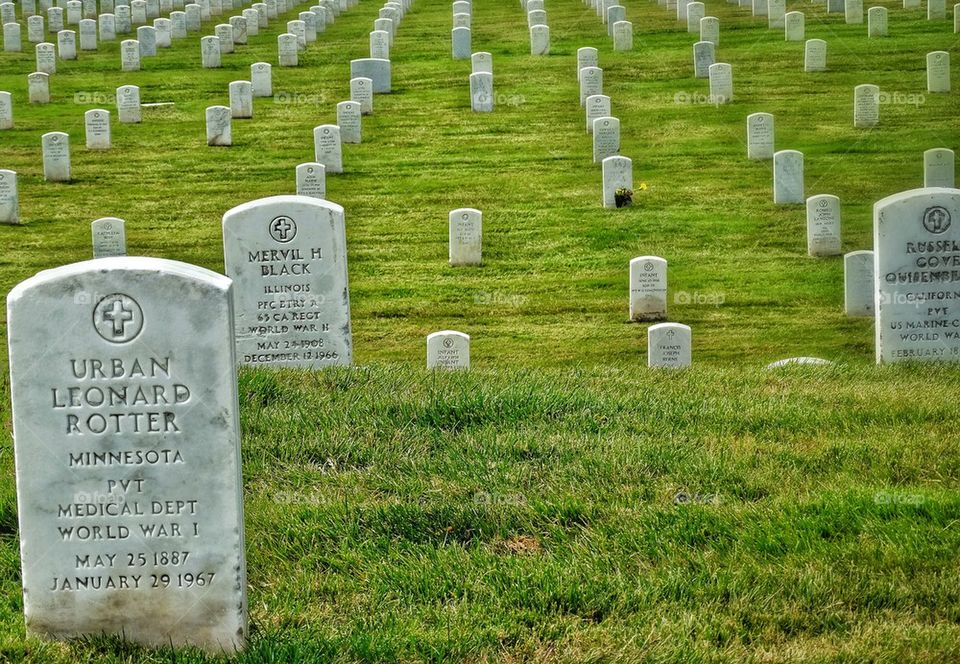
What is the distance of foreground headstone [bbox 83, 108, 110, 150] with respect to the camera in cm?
2225

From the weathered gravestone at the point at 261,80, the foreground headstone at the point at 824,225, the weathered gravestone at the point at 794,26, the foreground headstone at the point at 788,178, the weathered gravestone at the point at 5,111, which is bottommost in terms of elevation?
the foreground headstone at the point at 824,225

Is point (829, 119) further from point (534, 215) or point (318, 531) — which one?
point (318, 531)

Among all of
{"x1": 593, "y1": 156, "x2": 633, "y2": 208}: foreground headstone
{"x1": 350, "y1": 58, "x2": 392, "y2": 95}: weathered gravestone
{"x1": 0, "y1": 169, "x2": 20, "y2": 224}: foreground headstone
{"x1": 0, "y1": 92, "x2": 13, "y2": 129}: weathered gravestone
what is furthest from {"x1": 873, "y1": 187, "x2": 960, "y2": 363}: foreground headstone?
{"x1": 0, "y1": 92, "x2": 13, "y2": 129}: weathered gravestone

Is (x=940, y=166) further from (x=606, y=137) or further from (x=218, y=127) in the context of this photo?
(x=218, y=127)

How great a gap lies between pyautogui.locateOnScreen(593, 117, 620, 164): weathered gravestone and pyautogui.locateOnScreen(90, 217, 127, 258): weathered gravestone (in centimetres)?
746

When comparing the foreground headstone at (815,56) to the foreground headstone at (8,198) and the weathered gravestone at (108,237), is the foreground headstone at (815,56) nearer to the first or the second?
the weathered gravestone at (108,237)

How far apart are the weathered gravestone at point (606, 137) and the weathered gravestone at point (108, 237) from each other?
746cm

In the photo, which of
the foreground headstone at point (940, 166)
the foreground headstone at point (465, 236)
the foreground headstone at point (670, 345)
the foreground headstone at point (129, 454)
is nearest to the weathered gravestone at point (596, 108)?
the foreground headstone at point (940, 166)

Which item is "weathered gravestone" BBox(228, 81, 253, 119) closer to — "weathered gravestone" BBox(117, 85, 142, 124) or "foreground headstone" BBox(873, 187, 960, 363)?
"weathered gravestone" BBox(117, 85, 142, 124)

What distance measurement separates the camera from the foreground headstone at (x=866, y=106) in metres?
21.7

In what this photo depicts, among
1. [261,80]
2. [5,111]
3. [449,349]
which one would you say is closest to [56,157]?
[5,111]

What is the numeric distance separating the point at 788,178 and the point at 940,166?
2.05 m

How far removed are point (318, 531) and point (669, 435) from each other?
2.37m

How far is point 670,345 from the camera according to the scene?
12484mm
